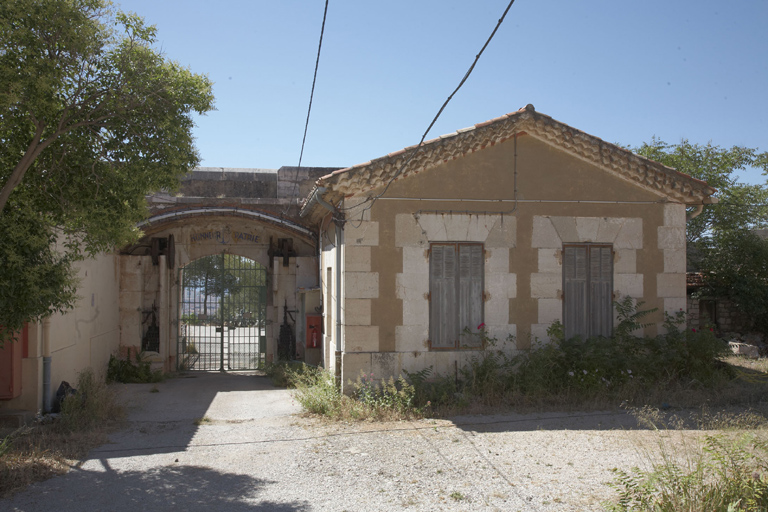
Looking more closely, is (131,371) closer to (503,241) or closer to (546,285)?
(503,241)

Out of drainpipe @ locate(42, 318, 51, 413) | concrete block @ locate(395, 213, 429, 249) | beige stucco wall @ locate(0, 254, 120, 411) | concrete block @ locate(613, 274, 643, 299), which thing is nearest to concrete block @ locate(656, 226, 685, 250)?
concrete block @ locate(613, 274, 643, 299)

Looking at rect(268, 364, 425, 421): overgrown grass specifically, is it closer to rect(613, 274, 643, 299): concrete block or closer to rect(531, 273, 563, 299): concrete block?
rect(531, 273, 563, 299): concrete block

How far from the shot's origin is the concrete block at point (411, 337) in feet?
28.4

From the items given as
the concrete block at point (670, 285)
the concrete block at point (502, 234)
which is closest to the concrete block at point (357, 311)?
the concrete block at point (502, 234)

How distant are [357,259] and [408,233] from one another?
2.82 feet

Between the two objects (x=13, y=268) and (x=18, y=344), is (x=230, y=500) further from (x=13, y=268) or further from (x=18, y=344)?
(x=18, y=344)

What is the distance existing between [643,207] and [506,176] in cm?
237

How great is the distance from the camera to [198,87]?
257 inches

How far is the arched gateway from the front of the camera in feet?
40.0

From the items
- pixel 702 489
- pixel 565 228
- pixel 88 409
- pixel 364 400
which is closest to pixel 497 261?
pixel 565 228

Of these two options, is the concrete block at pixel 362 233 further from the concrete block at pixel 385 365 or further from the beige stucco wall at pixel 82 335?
the beige stucco wall at pixel 82 335

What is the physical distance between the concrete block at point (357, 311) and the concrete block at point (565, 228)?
3.18 metres

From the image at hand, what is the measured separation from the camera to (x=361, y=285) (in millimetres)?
8547

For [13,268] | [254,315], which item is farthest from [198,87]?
[254,315]
